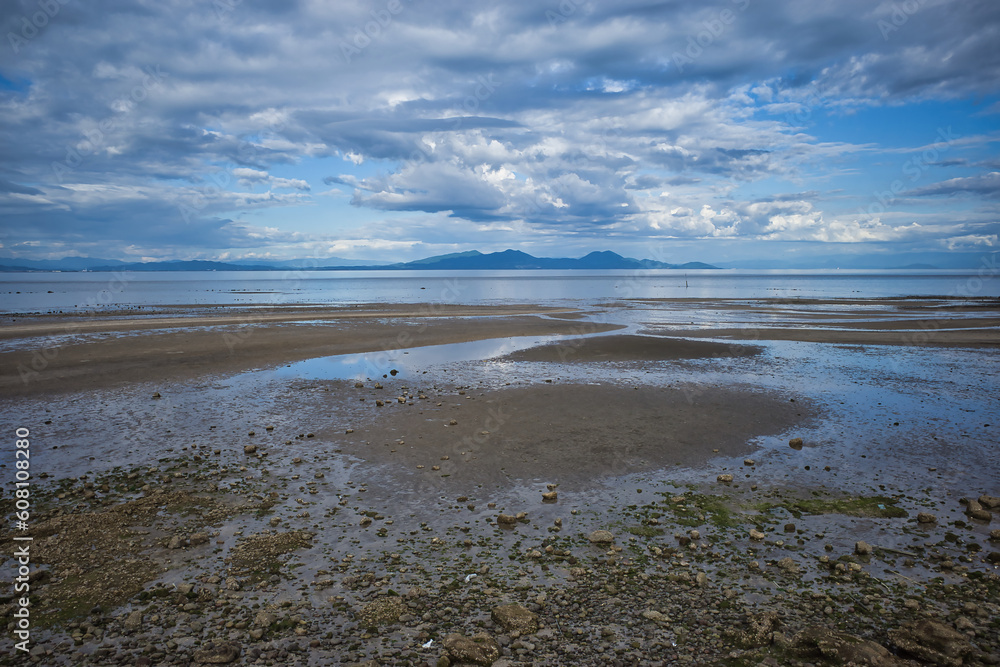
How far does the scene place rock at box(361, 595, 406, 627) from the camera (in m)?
6.40

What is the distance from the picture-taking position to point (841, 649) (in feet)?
18.8

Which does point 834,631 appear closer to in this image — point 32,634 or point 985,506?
point 985,506

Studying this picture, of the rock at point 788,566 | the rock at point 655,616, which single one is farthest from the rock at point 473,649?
the rock at point 788,566

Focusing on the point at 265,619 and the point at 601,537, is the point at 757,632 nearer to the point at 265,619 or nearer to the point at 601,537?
the point at 601,537

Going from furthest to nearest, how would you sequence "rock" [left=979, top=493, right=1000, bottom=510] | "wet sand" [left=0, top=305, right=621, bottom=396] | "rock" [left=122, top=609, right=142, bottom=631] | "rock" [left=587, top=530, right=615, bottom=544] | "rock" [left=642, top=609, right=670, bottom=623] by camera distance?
"wet sand" [left=0, top=305, right=621, bottom=396] < "rock" [left=979, top=493, right=1000, bottom=510] < "rock" [left=587, top=530, right=615, bottom=544] < "rock" [left=642, top=609, right=670, bottom=623] < "rock" [left=122, top=609, right=142, bottom=631]

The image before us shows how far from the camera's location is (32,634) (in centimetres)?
615

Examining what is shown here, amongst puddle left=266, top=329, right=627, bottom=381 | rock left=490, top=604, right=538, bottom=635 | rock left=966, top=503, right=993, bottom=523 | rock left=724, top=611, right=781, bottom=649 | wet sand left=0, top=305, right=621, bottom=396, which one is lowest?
rock left=966, top=503, right=993, bottom=523

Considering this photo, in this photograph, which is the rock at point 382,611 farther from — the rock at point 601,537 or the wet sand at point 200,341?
the wet sand at point 200,341

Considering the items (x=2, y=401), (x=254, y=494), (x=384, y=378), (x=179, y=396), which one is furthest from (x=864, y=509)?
(x=2, y=401)

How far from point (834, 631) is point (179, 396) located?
789 inches

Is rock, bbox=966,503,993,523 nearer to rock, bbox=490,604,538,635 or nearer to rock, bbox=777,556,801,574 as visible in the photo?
rock, bbox=777,556,801,574

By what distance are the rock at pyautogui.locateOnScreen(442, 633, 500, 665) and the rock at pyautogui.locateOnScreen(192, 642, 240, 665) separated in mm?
2330

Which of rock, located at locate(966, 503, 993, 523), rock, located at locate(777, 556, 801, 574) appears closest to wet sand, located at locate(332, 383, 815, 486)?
rock, located at locate(777, 556, 801, 574)

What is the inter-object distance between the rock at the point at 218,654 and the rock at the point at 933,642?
743cm
